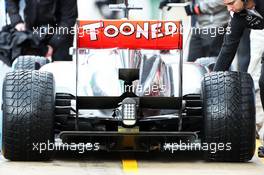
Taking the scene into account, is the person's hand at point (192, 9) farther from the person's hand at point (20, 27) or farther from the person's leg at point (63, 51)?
the person's hand at point (20, 27)

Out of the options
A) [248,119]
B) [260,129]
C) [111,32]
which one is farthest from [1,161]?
[260,129]

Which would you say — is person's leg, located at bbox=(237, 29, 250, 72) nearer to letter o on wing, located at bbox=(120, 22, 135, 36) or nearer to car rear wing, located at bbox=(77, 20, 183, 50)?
car rear wing, located at bbox=(77, 20, 183, 50)

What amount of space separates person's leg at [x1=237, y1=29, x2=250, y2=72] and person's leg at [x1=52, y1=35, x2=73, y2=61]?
2769 millimetres

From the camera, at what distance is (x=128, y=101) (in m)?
9.48

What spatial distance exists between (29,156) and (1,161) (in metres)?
0.37

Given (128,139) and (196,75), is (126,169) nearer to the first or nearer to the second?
(128,139)

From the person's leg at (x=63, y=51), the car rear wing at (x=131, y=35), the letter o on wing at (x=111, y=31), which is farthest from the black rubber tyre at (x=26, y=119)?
the person's leg at (x=63, y=51)

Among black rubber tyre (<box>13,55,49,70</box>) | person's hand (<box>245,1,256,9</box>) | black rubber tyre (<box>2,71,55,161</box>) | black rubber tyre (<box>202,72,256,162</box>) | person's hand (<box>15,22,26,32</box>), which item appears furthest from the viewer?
person's hand (<box>15,22,26,32</box>)

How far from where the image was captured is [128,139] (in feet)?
31.8

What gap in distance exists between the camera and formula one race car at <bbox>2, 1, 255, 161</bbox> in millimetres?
9555

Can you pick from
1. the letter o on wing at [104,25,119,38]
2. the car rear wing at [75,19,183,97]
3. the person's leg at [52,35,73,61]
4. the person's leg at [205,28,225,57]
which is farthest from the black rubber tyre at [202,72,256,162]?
the person's leg at [52,35,73,61]

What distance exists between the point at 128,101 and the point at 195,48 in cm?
571

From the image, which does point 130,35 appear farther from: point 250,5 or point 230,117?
point 250,5

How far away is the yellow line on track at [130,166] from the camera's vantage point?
923 centimetres
